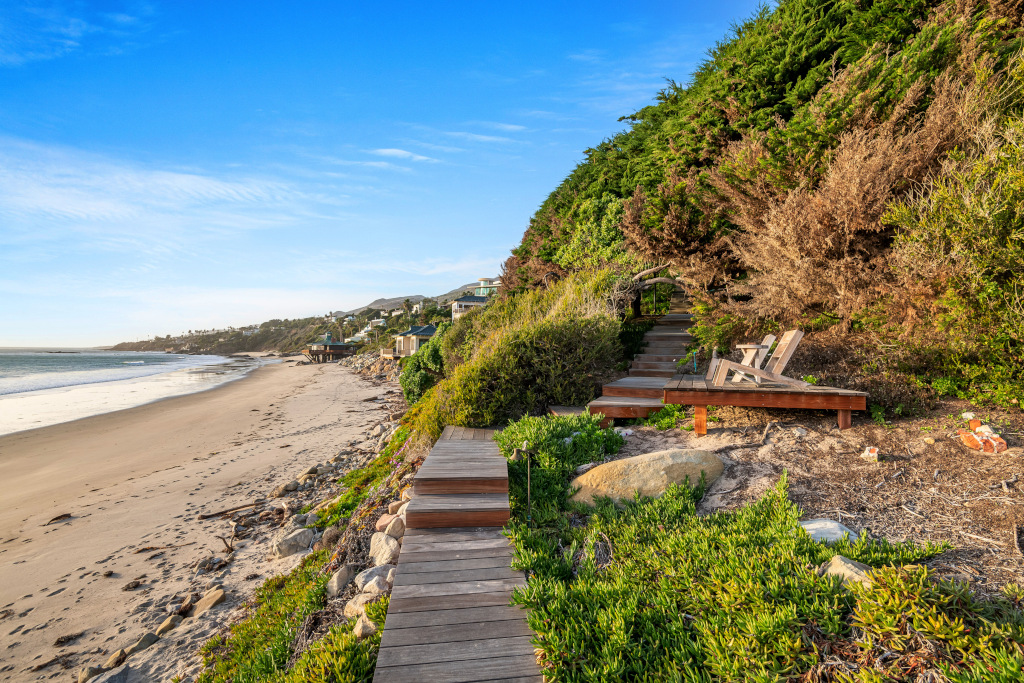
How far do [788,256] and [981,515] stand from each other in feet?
16.5

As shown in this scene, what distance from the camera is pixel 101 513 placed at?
23.6ft

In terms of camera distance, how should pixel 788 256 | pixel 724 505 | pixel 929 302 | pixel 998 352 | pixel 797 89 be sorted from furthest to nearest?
pixel 797 89 < pixel 788 256 < pixel 929 302 < pixel 998 352 < pixel 724 505

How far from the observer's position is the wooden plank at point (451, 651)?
7.71 ft

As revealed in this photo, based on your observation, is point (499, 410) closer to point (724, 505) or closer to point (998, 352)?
point (724, 505)

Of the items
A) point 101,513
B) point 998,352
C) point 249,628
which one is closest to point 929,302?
point 998,352

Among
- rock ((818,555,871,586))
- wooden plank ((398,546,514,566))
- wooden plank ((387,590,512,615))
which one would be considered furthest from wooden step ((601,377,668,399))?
wooden plank ((387,590,512,615))

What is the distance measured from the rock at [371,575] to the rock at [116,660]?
2.35m

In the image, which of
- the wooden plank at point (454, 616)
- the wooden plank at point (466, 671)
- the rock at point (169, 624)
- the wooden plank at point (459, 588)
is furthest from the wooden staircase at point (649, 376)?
the rock at point (169, 624)

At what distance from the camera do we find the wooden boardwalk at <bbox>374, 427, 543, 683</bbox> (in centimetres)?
232

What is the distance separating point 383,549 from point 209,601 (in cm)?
224

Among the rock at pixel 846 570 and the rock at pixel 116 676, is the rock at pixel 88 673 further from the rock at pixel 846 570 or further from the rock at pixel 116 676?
the rock at pixel 846 570

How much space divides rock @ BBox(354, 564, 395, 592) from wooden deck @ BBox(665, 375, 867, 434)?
3.57 metres

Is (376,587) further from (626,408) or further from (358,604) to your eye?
(626,408)

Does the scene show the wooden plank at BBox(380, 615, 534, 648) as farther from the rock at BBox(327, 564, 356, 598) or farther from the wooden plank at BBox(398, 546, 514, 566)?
the rock at BBox(327, 564, 356, 598)
